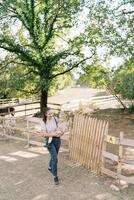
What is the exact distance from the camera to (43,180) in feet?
28.9

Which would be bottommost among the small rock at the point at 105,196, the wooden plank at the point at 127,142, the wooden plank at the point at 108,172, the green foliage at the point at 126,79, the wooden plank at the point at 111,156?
the small rock at the point at 105,196

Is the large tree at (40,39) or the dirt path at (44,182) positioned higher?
the large tree at (40,39)

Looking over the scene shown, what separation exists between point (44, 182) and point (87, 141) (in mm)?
1627

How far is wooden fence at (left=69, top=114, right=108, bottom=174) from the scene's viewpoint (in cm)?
902

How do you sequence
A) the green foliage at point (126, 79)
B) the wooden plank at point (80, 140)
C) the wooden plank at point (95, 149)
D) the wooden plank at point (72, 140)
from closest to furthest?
the wooden plank at point (95, 149)
the wooden plank at point (80, 140)
the wooden plank at point (72, 140)
the green foliage at point (126, 79)

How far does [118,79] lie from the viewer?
17719 millimetres

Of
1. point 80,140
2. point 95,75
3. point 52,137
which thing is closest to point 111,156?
point 52,137

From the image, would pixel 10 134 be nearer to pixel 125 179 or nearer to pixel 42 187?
pixel 42 187

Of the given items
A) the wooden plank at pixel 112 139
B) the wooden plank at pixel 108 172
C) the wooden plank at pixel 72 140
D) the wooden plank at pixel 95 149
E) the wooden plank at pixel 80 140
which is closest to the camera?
the wooden plank at pixel 112 139

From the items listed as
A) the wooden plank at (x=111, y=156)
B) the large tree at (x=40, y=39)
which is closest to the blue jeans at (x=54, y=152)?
the wooden plank at (x=111, y=156)

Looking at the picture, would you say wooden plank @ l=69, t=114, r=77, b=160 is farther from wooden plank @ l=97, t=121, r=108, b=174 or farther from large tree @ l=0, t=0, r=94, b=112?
large tree @ l=0, t=0, r=94, b=112

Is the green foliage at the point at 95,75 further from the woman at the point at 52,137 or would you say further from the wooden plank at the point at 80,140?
the woman at the point at 52,137

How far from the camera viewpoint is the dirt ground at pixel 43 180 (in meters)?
7.76

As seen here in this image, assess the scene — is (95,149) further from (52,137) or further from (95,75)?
(95,75)
